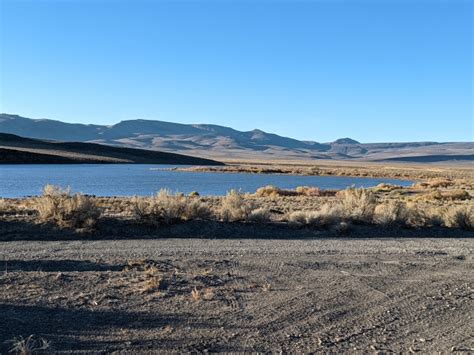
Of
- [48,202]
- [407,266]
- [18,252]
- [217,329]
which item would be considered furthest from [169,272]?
[48,202]

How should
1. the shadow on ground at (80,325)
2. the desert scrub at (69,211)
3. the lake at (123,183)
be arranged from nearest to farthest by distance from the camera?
the shadow on ground at (80,325) → the desert scrub at (69,211) → the lake at (123,183)

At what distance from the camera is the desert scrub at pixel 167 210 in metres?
16.0

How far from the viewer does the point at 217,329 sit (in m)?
6.85

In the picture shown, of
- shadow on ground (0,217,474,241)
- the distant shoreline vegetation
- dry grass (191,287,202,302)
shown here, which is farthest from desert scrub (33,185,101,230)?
dry grass (191,287,202,302)

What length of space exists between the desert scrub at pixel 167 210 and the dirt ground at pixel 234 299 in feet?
11.6

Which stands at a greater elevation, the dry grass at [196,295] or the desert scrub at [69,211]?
the desert scrub at [69,211]

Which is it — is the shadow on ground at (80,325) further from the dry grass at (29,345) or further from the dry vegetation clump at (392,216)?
the dry vegetation clump at (392,216)

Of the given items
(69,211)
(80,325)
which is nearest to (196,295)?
(80,325)

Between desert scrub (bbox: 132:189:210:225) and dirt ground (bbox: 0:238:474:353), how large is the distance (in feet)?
11.6

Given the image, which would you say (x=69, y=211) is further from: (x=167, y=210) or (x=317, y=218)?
(x=317, y=218)

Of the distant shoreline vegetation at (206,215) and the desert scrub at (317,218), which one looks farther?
the desert scrub at (317,218)

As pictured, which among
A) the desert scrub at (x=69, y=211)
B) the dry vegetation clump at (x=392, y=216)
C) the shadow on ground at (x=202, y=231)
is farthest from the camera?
the dry vegetation clump at (x=392, y=216)

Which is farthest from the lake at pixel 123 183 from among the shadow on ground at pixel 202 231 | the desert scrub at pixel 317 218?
the desert scrub at pixel 317 218

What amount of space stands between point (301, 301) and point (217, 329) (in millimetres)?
1734
